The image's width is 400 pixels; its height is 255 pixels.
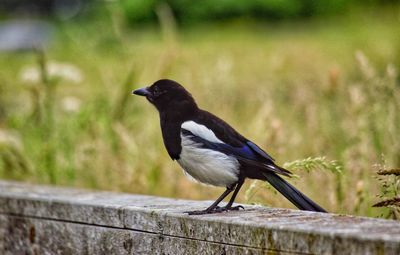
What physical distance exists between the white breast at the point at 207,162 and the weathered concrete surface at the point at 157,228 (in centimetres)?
15

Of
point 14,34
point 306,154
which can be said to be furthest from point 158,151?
point 14,34

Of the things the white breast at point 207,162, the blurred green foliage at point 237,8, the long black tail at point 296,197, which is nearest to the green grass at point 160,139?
the long black tail at point 296,197

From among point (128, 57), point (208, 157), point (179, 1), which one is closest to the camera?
point (208, 157)

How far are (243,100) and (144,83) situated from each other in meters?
1.48

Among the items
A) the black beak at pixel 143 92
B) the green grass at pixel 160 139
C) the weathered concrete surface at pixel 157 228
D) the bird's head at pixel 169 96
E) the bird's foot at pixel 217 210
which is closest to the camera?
the weathered concrete surface at pixel 157 228

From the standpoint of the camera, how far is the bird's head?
12.2ft

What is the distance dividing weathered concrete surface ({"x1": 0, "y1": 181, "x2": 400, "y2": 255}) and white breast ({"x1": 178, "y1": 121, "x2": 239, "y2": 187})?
150 mm

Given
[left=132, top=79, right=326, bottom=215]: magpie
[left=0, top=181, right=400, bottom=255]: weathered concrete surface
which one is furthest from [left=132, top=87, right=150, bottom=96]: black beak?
[left=0, top=181, right=400, bottom=255]: weathered concrete surface

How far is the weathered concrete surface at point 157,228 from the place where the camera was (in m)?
2.91

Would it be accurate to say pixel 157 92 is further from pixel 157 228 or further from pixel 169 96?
pixel 157 228

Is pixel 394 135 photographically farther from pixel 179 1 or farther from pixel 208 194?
pixel 179 1

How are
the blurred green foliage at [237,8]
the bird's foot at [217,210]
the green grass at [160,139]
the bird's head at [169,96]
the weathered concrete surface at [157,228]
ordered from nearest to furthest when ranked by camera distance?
the weathered concrete surface at [157,228] < the bird's foot at [217,210] < the bird's head at [169,96] < the green grass at [160,139] < the blurred green foliage at [237,8]

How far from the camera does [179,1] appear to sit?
57.2 ft

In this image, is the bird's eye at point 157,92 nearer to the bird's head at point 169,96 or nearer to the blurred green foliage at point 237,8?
the bird's head at point 169,96
